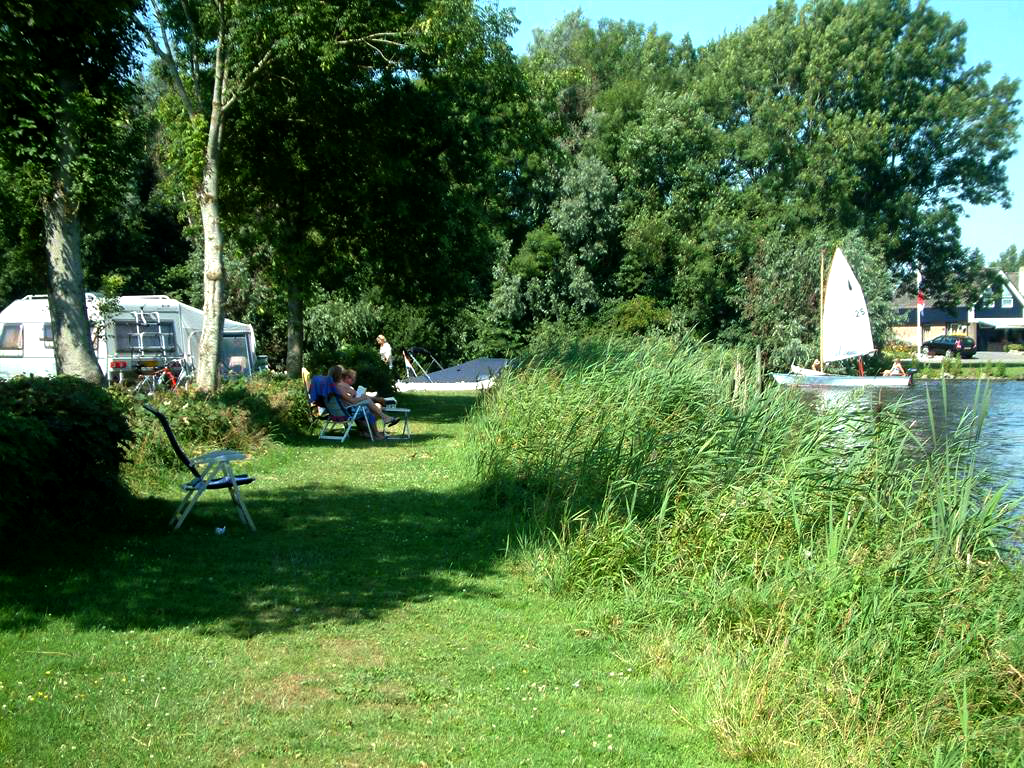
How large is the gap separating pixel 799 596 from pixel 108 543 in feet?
17.0

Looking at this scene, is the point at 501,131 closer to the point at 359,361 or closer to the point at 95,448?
the point at 359,361

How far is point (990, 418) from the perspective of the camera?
24.4 m

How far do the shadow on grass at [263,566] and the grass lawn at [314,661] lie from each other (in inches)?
0.9

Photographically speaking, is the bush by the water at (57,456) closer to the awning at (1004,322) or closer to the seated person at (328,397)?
the seated person at (328,397)

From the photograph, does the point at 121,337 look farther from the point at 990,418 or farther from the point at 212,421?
the point at 990,418

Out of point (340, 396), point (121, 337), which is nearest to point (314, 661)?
point (340, 396)

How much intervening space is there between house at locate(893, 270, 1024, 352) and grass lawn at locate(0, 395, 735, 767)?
41966mm

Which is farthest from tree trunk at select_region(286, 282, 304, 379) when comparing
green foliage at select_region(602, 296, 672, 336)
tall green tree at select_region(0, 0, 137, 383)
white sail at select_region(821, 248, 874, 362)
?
white sail at select_region(821, 248, 874, 362)

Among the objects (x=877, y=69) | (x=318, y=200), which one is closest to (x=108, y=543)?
(x=318, y=200)

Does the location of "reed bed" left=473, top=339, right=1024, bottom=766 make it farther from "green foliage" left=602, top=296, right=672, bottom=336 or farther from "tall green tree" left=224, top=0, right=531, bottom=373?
"green foliage" left=602, top=296, right=672, bottom=336

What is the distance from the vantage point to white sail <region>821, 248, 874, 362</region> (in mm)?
37688

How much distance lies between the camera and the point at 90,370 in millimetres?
13703

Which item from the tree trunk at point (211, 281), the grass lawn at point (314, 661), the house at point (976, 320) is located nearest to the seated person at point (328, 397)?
the tree trunk at point (211, 281)

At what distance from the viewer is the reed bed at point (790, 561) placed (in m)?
5.52
